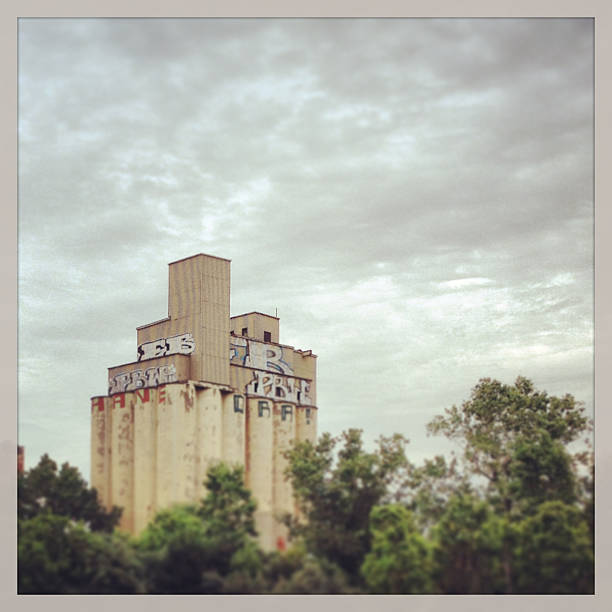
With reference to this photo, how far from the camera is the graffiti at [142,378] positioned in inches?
1636

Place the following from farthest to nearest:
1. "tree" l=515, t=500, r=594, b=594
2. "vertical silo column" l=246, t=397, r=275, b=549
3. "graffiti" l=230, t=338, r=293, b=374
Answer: "graffiti" l=230, t=338, r=293, b=374 < "vertical silo column" l=246, t=397, r=275, b=549 < "tree" l=515, t=500, r=594, b=594

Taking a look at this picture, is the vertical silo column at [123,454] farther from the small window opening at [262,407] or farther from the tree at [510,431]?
the tree at [510,431]

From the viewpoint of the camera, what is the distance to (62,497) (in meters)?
37.1

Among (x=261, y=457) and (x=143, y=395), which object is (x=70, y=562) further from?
(x=261, y=457)

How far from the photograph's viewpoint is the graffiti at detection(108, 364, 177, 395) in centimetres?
4156

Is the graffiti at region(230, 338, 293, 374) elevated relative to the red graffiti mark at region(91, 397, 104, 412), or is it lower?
elevated

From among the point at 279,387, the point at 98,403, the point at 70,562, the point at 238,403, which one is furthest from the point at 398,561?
the point at 98,403

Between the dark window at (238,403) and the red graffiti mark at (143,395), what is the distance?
336 cm

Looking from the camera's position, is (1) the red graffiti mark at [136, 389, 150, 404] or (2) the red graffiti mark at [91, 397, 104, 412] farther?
(2) the red graffiti mark at [91, 397, 104, 412]

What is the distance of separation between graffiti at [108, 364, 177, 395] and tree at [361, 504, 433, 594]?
10.7m

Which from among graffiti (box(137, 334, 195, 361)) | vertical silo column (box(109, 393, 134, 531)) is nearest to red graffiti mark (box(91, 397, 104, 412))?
vertical silo column (box(109, 393, 134, 531))

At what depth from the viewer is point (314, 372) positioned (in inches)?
2032

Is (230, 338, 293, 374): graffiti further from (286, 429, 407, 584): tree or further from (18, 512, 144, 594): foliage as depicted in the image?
(18, 512, 144, 594): foliage

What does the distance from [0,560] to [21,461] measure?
146 inches
